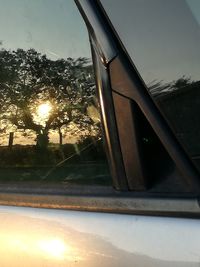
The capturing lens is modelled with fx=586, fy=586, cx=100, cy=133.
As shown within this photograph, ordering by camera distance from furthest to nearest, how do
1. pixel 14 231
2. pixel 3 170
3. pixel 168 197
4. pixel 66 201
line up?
pixel 3 170 < pixel 14 231 < pixel 66 201 < pixel 168 197

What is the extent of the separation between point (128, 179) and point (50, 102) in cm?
39

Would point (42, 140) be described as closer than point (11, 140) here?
Yes

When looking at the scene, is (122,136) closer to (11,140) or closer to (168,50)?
(168,50)

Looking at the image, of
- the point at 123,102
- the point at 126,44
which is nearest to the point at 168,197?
the point at 123,102

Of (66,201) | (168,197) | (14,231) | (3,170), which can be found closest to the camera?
(168,197)

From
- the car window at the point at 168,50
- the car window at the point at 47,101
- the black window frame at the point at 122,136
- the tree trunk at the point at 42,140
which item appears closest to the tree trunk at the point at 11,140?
the car window at the point at 47,101

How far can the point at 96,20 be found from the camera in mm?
1497

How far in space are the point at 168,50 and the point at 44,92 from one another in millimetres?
425

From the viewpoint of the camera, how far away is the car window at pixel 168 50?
147 centimetres

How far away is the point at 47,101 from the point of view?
1.74 meters

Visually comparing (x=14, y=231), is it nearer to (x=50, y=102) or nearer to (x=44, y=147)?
(x=44, y=147)

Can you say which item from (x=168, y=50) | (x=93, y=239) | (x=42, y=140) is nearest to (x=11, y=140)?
(x=42, y=140)

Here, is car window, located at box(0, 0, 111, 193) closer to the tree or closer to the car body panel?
the tree

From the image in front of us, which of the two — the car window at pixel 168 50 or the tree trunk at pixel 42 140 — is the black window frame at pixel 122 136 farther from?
the tree trunk at pixel 42 140
